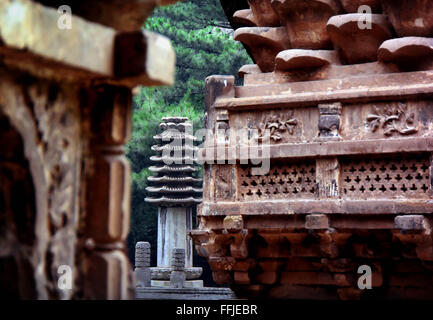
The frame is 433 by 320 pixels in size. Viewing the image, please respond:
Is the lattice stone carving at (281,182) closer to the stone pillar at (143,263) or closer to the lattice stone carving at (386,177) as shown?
the lattice stone carving at (386,177)

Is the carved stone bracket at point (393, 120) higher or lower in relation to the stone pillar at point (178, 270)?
higher

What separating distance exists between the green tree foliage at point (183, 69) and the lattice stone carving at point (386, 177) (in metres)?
12.5

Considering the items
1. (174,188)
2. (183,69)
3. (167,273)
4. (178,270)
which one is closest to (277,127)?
(178,270)

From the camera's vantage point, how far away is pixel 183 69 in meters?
21.3

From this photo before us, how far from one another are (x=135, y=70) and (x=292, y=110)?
5.15m

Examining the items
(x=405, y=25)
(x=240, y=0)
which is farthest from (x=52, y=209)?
(x=240, y=0)

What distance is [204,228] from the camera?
8180mm

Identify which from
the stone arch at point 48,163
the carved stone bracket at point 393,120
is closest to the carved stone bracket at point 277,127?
the carved stone bracket at point 393,120

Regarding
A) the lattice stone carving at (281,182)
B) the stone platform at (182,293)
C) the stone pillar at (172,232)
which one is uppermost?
the lattice stone carving at (281,182)

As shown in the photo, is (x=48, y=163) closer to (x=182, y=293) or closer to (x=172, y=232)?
(x=182, y=293)

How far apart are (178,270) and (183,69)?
6816mm

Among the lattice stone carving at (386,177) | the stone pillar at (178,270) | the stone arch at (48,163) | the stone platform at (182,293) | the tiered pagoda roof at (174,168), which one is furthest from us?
the tiered pagoda roof at (174,168)

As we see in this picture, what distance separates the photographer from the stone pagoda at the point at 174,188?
62.8ft

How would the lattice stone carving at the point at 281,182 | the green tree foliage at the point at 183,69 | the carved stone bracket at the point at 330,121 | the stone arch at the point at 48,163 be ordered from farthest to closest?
the green tree foliage at the point at 183,69, the lattice stone carving at the point at 281,182, the carved stone bracket at the point at 330,121, the stone arch at the point at 48,163
